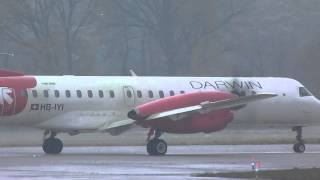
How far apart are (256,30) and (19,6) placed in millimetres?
27111

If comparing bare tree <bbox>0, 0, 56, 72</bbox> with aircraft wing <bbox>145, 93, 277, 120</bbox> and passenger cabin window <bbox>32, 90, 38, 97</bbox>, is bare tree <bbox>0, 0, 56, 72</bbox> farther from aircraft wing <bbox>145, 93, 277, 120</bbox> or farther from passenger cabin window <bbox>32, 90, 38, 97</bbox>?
aircraft wing <bbox>145, 93, 277, 120</bbox>

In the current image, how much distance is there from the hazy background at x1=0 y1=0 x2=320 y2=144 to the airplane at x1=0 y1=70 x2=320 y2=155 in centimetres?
3846

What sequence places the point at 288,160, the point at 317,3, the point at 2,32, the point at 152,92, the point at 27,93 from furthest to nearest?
the point at 317,3, the point at 2,32, the point at 152,92, the point at 27,93, the point at 288,160

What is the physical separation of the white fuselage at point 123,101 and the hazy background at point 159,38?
1452 inches

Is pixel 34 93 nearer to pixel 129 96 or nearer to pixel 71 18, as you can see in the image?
pixel 129 96

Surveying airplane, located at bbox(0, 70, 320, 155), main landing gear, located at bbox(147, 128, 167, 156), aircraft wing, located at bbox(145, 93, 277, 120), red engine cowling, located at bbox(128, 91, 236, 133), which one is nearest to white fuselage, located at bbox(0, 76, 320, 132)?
airplane, located at bbox(0, 70, 320, 155)

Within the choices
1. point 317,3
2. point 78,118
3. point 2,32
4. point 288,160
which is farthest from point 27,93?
point 317,3

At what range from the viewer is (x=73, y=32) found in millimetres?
82062

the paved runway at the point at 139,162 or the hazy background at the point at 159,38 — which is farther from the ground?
the hazy background at the point at 159,38

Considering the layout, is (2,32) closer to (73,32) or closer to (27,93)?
(73,32)

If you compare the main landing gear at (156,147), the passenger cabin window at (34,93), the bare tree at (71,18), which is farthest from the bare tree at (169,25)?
the passenger cabin window at (34,93)

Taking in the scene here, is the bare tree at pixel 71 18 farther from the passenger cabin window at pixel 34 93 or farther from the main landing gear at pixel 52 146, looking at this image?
the passenger cabin window at pixel 34 93

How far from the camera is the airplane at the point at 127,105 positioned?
1361 inches

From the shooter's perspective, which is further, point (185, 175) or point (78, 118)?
point (78, 118)
